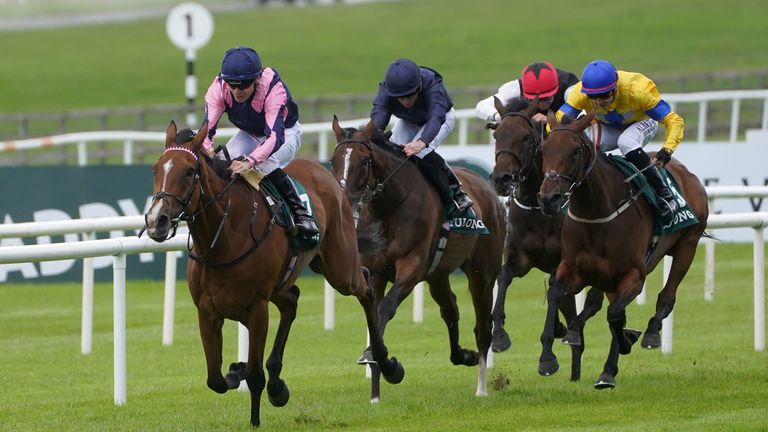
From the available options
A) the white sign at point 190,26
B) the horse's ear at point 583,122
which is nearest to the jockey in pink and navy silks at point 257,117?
the horse's ear at point 583,122

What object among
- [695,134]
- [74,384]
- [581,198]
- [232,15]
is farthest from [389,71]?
[232,15]

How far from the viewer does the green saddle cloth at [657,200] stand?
29.7ft

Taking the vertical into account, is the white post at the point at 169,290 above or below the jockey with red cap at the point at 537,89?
below

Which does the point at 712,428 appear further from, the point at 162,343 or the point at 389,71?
the point at 162,343

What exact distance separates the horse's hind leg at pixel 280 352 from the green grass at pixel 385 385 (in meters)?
0.15

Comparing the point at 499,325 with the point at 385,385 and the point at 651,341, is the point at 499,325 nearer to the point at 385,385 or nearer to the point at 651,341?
the point at 385,385

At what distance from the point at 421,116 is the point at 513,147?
1.06 meters

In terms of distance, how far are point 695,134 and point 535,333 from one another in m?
13.7

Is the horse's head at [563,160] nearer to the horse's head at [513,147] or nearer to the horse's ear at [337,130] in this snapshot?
the horse's head at [513,147]

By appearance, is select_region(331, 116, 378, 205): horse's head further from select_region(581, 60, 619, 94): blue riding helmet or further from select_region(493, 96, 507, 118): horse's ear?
select_region(581, 60, 619, 94): blue riding helmet

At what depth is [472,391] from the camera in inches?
360

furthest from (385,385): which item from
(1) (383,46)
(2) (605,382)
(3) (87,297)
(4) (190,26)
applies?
(1) (383,46)

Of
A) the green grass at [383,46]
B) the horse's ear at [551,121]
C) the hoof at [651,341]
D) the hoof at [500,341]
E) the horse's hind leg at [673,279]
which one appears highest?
the horse's ear at [551,121]

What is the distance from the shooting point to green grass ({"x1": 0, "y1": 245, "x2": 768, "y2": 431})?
7848mm
